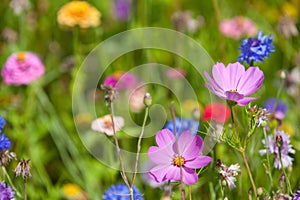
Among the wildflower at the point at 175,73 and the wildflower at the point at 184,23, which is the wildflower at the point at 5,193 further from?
the wildflower at the point at 184,23

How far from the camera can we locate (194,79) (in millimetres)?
1519

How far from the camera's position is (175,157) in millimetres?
786

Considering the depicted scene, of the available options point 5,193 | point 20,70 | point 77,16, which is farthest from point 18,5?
point 5,193

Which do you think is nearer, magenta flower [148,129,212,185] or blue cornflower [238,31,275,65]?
magenta flower [148,129,212,185]

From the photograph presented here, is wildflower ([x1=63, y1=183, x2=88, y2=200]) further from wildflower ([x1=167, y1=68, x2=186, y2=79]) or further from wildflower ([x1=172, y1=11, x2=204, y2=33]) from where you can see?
wildflower ([x1=172, y1=11, x2=204, y2=33])

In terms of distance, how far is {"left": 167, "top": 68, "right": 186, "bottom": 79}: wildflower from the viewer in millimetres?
1415

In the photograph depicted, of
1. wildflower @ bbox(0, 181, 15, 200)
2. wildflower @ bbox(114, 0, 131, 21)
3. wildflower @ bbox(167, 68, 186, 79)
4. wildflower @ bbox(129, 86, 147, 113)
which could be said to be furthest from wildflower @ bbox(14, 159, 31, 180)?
wildflower @ bbox(114, 0, 131, 21)

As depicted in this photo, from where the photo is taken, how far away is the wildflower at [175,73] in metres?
1.41

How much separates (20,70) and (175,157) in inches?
22.8

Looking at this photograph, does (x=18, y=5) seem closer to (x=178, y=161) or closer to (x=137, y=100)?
(x=137, y=100)

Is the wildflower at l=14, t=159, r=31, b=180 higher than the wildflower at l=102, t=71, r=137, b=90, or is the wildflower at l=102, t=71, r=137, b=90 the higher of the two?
the wildflower at l=102, t=71, r=137, b=90

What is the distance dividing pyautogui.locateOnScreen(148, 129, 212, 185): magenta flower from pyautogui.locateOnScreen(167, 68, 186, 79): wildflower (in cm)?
60

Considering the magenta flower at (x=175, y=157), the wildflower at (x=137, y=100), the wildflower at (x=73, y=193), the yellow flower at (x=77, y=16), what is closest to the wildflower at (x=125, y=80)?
the wildflower at (x=137, y=100)

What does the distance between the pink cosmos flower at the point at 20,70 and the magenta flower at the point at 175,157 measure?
0.55 meters
